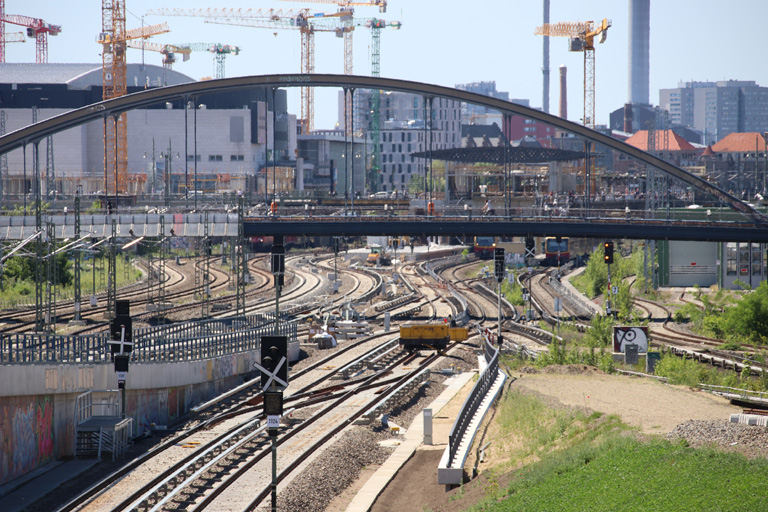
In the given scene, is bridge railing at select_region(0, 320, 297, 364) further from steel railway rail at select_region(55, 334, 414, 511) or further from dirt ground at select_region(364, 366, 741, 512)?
dirt ground at select_region(364, 366, 741, 512)

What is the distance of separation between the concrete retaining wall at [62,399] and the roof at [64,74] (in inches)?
4704

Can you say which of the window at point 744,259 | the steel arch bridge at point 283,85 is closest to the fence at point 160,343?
the steel arch bridge at point 283,85

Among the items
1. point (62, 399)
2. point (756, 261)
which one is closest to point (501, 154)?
point (756, 261)

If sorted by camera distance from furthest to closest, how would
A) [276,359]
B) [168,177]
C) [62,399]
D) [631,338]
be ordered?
[168,177] < [631,338] < [62,399] < [276,359]

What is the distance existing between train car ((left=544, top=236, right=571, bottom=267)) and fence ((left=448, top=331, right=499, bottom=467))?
6023 centimetres

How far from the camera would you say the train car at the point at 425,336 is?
1747 inches

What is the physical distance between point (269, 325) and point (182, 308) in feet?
58.7

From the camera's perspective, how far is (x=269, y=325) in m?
42.5

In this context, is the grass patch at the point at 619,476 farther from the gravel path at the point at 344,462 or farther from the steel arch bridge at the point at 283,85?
the steel arch bridge at the point at 283,85

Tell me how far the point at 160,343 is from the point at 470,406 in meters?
14.0

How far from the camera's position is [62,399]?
29.0m

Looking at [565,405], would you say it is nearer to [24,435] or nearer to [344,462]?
[344,462]

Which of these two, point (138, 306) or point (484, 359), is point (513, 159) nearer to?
point (138, 306)

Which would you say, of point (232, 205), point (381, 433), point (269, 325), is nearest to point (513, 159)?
point (232, 205)
